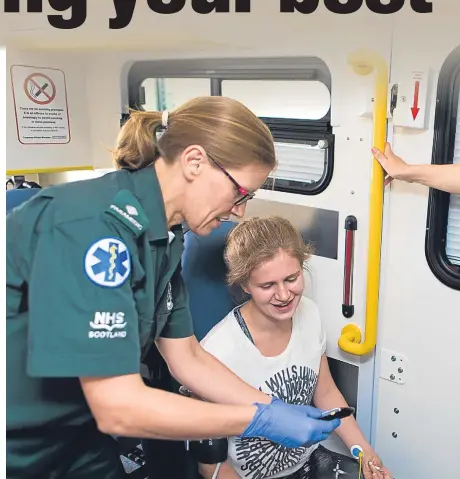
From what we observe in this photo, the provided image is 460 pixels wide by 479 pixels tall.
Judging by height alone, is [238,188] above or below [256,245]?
above

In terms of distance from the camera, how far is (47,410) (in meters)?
1.34

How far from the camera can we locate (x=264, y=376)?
1.88m

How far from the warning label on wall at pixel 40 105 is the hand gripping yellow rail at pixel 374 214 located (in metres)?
1.38

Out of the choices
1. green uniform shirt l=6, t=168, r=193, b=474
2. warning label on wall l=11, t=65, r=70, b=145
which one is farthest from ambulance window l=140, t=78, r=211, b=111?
green uniform shirt l=6, t=168, r=193, b=474

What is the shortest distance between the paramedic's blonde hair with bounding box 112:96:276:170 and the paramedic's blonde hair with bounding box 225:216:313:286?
21.8 inches

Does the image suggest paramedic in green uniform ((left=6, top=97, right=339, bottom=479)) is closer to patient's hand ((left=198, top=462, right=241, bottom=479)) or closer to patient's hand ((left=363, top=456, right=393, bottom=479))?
patient's hand ((left=198, top=462, right=241, bottom=479))

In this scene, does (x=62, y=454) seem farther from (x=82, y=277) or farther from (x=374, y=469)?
(x=374, y=469)

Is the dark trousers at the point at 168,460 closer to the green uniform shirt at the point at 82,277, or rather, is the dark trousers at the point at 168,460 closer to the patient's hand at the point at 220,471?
the patient's hand at the point at 220,471

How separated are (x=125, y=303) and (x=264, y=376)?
0.89m

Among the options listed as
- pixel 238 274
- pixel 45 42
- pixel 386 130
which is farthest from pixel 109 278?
pixel 45 42

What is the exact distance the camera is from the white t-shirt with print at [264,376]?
184cm

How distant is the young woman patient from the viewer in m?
1.85

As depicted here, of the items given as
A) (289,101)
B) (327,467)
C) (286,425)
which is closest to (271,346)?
(327,467)

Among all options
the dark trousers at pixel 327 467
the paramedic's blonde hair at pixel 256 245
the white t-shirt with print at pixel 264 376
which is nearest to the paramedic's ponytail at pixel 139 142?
the paramedic's blonde hair at pixel 256 245
